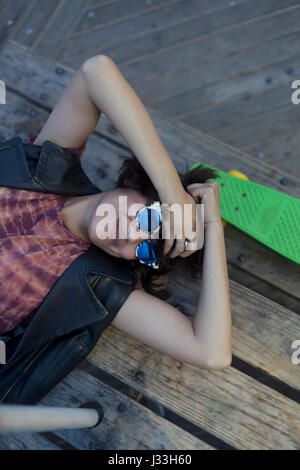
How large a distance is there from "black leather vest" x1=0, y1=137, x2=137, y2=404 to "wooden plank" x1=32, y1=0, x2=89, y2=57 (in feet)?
2.64

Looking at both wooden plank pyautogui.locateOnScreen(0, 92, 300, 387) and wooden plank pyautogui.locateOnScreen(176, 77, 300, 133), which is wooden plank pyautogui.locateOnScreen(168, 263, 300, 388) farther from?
wooden plank pyautogui.locateOnScreen(176, 77, 300, 133)

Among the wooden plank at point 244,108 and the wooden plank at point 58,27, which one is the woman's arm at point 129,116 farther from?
the wooden plank at point 58,27

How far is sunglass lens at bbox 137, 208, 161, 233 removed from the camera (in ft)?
4.34

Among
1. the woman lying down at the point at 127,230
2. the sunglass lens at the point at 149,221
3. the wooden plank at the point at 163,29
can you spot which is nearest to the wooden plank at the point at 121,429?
the woman lying down at the point at 127,230

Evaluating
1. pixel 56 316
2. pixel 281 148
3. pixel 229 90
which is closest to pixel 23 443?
pixel 56 316

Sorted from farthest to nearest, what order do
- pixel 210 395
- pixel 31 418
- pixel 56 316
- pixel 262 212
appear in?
1. pixel 262 212
2. pixel 210 395
3. pixel 56 316
4. pixel 31 418

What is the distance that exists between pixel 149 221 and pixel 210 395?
28.1 inches

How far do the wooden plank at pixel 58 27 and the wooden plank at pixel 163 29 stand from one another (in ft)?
0.20

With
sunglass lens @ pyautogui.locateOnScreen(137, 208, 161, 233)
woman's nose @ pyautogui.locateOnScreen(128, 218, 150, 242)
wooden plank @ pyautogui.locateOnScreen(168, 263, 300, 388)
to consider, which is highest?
sunglass lens @ pyautogui.locateOnScreen(137, 208, 161, 233)

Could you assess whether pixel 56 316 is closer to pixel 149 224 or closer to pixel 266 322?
pixel 149 224

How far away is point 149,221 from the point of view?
1.33 metres

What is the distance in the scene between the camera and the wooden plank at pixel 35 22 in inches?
80.9

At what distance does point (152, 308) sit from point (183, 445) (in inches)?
20.9

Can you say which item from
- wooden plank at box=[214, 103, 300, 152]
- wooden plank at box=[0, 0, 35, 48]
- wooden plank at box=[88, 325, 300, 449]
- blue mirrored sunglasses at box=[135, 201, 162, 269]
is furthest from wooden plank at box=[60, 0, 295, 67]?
wooden plank at box=[88, 325, 300, 449]
